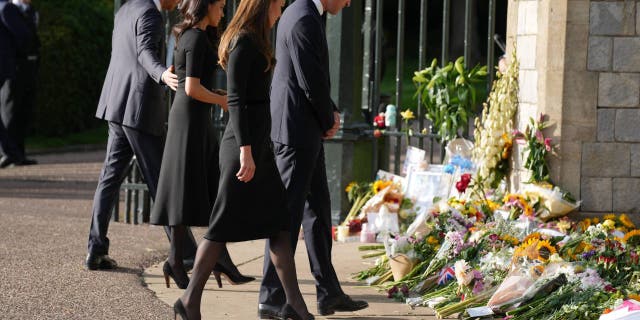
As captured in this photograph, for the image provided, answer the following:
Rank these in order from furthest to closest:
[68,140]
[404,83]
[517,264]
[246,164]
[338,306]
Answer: [404,83] → [68,140] → [517,264] → [338,306] → [246,164]

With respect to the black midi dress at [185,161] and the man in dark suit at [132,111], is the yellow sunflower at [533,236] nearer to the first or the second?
the black midi dress at [185,161]

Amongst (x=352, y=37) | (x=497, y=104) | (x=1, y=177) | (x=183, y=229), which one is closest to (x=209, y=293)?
(x=183, y=229)

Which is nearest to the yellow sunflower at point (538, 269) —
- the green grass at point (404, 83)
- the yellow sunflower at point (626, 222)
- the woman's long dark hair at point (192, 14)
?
the yellow sunflower at point (626, 222)

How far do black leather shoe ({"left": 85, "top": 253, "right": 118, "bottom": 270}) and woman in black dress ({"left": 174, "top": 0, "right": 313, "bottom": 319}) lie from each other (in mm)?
1928

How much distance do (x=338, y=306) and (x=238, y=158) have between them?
108 cm

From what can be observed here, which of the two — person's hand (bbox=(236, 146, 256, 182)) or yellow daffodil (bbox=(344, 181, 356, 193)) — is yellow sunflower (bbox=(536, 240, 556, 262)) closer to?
person's hand (bbox=(236, 146, 256, 182))

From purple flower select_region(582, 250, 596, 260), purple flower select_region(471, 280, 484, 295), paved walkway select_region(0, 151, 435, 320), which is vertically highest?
purple flower select_region(582, 250, 596, 260)

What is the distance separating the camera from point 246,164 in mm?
5469

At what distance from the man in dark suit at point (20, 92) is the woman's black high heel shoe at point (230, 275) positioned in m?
7.19

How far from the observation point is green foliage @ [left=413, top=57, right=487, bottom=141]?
28.9ft

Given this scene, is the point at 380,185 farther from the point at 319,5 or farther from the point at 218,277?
the point at 319,5

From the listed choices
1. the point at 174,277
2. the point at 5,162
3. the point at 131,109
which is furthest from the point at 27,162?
the point at 174,277

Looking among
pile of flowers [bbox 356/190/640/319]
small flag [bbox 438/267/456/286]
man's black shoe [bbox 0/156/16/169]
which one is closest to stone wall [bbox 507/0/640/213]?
pile of flowers [bbox 356/190/640/319]

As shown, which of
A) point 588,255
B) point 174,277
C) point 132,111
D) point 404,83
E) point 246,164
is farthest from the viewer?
point 404,83
